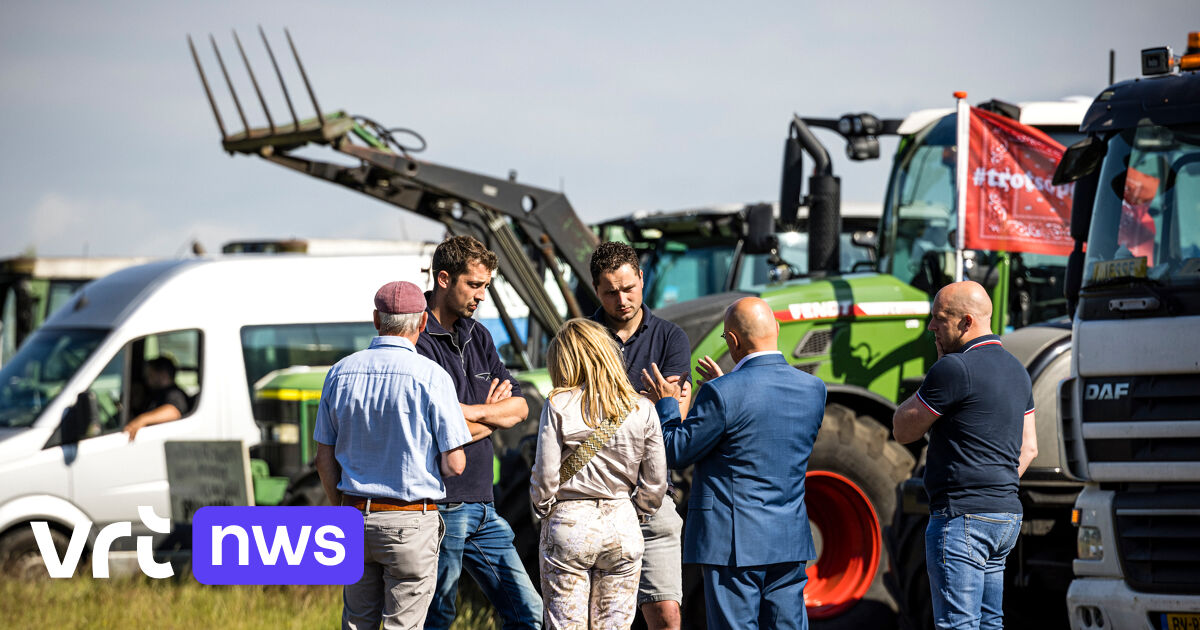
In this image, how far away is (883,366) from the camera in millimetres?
7914

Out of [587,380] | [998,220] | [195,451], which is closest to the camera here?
[587,380]

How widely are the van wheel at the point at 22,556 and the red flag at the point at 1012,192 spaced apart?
6939 millimetres

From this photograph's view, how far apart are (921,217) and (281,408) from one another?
17.0 feet

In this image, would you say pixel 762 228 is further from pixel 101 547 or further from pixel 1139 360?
pixel 101 547

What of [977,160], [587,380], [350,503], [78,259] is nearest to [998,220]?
[977,160]

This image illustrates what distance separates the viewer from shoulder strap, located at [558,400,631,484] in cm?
451

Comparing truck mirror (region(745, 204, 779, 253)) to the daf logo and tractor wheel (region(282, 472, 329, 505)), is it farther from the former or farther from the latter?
tractor wheel (region(282, 472, 329, 505))

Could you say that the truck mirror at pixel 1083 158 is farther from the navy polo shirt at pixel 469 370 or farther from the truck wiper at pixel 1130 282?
the navy polo shirt at pixel 469 370

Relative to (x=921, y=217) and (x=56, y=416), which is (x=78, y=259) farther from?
(x=921, y=217)

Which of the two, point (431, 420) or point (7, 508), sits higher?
point (431, 420)

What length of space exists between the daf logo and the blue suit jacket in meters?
1.80

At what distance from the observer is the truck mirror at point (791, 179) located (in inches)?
309

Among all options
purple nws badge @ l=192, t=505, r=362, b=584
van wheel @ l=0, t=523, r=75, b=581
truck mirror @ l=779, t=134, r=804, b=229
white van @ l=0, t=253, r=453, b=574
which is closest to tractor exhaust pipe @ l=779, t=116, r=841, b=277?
truck mirror @ l=779, t=134, r=804, b=229

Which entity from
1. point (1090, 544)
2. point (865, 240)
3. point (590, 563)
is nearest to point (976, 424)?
point (1090, 544)
